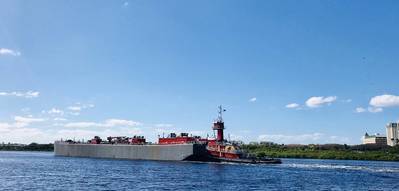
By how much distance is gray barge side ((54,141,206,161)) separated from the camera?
4498 inches

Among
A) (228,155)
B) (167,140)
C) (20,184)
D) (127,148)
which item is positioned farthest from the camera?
(127,148)

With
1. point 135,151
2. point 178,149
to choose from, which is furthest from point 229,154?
point 135,151

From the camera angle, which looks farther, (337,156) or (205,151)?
(337,156)

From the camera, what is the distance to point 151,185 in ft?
192

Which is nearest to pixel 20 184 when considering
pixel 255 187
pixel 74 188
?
pixel 74 188

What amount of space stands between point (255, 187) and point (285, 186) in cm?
442

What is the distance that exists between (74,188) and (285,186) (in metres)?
24.0

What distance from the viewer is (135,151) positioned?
141375mm

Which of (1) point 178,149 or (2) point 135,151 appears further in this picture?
(2) point 135,151

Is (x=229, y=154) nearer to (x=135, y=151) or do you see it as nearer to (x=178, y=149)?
(x=178, y=149)

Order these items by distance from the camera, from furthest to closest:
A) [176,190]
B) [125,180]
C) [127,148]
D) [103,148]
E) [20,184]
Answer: [103,148] < [127,148] < [125,180] < [20,184] < [176,190]

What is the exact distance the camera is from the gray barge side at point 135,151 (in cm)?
11425

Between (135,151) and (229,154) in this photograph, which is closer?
(229,154)

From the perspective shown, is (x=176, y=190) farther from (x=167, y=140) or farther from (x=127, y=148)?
(x=127, y=148)
